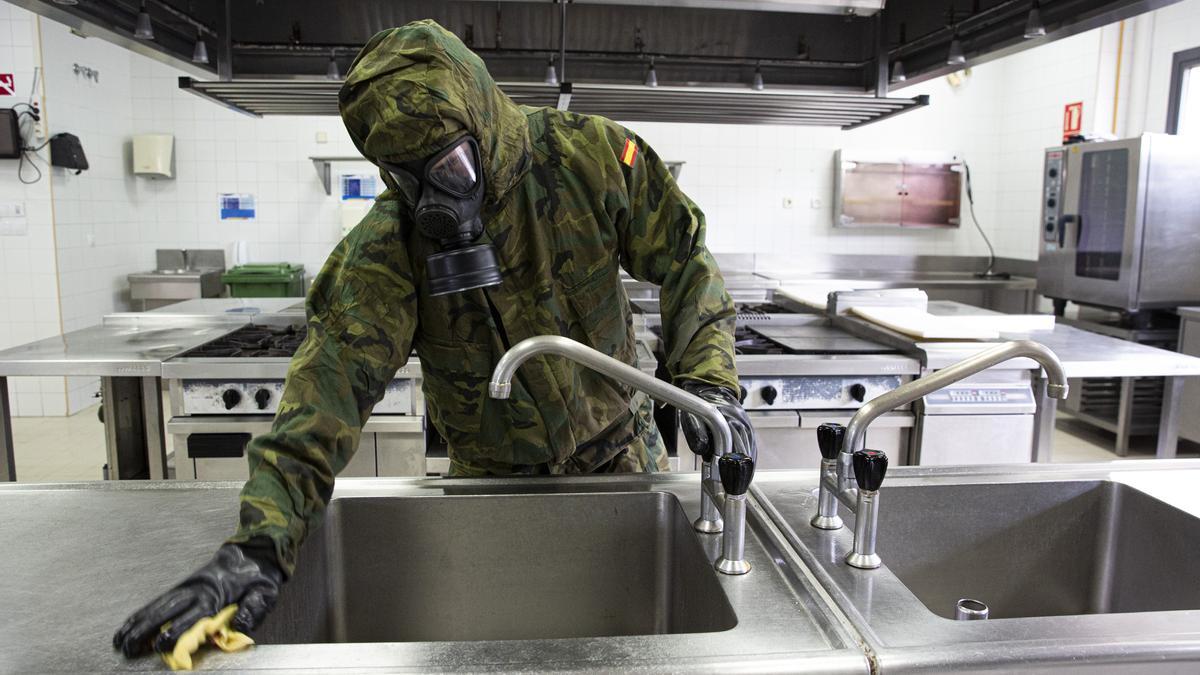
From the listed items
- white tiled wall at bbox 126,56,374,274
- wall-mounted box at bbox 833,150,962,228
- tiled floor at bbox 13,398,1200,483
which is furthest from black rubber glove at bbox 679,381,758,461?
wall-mounted box at bbox 833,150,962,228

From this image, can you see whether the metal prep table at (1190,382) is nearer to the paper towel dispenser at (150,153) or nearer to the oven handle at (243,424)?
the oven handle at (243,424)

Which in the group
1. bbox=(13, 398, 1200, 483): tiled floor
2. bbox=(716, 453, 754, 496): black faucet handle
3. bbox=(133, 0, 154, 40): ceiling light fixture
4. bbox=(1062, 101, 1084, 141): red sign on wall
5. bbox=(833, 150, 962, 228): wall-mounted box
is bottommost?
bbox=(13, 398, 1200, 483): tiled floor

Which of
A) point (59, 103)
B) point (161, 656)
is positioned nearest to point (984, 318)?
point (161, 656)

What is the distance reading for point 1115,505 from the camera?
152 cm

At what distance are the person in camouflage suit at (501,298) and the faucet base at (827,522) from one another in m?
0.17

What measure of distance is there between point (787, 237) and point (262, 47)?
4401 mm

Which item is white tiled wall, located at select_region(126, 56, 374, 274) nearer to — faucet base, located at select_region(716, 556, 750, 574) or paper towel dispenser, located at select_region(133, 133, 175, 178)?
paper towel dispenser, located at select_region(133, 133, 175, 178)

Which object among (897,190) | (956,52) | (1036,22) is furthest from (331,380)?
(897,190)

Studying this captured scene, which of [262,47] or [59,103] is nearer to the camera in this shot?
[262,47]

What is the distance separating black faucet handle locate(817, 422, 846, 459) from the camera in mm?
1268

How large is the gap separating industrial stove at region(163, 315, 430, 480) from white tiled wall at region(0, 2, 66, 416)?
10.8 ft

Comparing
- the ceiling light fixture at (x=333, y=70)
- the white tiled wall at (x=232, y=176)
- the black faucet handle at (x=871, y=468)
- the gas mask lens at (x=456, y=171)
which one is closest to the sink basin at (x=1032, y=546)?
the black faucet handle at (x=871, y=468)

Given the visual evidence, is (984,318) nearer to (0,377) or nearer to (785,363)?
(785,363)

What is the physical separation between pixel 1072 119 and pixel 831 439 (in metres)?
5.48
